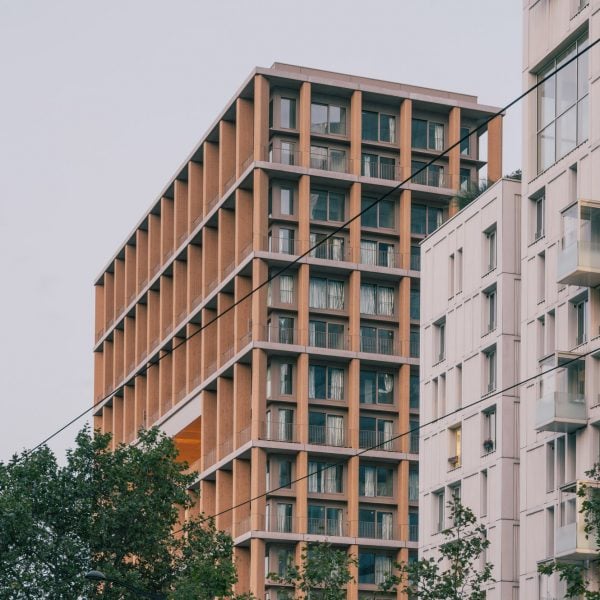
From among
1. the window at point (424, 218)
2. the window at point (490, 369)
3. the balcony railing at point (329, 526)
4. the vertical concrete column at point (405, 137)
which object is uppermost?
the vertical concrete column at point (405, 137)

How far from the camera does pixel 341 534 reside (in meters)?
88.7

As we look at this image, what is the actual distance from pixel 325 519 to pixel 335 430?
4.64m

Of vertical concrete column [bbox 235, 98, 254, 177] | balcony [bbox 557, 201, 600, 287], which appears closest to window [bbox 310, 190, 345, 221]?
vertical concrete column [bbox 235, 98, 254, 177]

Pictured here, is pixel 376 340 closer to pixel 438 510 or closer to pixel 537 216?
pixel 438 510

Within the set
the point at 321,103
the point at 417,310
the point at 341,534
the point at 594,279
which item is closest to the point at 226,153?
the point at 321,103

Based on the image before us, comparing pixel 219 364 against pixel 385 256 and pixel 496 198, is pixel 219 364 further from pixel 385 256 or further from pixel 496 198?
pixel 496 198

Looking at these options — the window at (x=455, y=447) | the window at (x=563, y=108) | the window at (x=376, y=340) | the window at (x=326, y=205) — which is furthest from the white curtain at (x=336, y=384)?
the window at (x=563, y=108)

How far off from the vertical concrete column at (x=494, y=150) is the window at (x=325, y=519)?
65.3 feet

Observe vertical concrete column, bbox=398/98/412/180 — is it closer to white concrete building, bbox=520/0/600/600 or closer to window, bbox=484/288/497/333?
window, bbox=484/288/497/333

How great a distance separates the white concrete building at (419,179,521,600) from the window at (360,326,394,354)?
1931 centimetres

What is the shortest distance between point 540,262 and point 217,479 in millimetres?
34997

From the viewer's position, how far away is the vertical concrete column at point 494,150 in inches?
3785

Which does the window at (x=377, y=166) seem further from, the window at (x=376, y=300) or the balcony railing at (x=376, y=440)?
the balcony railing at (x=376, y=440)

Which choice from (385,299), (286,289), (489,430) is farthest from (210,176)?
(489,430)
